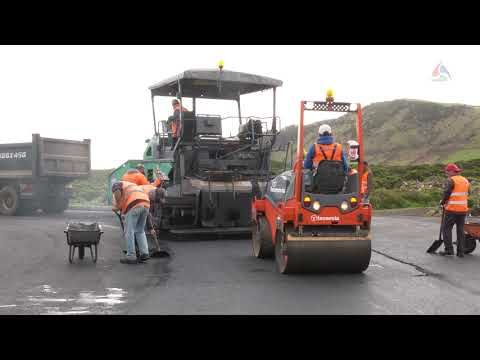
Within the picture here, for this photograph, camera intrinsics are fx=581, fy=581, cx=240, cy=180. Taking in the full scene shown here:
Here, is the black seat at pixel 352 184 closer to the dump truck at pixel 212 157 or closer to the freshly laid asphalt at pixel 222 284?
the freshly laid asphalt at pixel 222 284

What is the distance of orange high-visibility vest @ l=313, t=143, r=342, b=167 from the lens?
7.40 metres

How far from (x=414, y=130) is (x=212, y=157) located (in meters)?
80.5

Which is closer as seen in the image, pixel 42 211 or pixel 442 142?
pixel 42 211

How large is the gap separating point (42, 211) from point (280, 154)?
11.0m

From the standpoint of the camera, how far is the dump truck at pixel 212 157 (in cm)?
1152

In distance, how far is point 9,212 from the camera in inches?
731

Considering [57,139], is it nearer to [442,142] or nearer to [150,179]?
[150,179]

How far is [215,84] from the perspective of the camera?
472 inches

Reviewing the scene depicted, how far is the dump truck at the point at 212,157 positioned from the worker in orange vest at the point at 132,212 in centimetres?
209

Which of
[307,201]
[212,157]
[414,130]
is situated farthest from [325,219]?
[414,130]

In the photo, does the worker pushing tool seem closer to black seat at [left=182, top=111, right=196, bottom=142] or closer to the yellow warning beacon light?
the yellow warning beacon light

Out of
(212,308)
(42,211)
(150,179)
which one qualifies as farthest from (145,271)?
(42,211)
